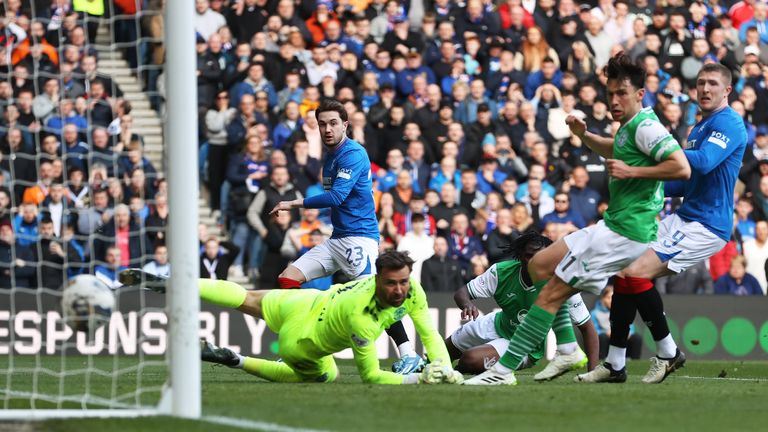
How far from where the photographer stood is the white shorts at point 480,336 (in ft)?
36.7

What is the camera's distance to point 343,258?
11898 millimetres

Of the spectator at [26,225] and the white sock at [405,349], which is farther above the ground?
the spectator at [26,225]

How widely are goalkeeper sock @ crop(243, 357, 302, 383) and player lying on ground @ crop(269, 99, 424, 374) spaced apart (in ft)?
4.45

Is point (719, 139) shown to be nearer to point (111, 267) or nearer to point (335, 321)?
point (335, 321)

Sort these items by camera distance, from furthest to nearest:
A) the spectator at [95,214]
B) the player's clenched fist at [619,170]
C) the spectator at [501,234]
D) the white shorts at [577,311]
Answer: the spectator at [501,234] < the spectator at [95,214] < the white shorts at [577,311] < the player's clenched fist at [619,170]

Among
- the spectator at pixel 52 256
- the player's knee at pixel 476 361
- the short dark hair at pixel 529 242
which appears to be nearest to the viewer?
the short dark hair at pixel 529 242

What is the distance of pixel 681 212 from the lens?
1018 cm

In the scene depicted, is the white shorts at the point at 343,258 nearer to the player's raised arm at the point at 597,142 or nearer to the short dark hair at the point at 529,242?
the short dark hair at the point at 529,242

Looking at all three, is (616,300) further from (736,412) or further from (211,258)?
(211,258)

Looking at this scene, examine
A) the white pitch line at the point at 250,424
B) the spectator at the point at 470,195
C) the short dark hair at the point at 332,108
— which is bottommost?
the white pitch line at the point at 250,424

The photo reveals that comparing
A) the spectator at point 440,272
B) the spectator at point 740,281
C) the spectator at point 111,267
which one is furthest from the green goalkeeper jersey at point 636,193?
the spectator at point 740,281

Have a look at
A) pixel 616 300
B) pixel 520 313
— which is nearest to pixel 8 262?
pixel 520 313

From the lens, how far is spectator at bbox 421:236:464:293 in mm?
16781

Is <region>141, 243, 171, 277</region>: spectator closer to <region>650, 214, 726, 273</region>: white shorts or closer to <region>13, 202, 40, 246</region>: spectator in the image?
<region>13, 202, 40, 246</region>: spectator
